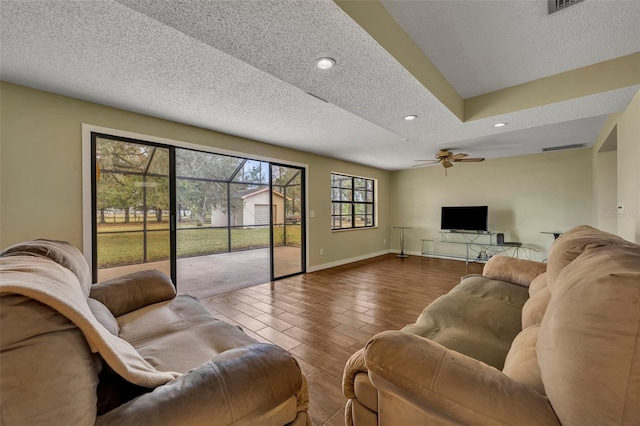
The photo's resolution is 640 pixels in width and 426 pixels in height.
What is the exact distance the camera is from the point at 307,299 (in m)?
3.32

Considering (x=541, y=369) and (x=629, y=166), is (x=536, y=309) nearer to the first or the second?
(x=541, y=369)

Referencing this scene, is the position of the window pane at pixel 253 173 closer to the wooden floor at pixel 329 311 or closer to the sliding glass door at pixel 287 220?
the sliding glass door at pixel 287 220

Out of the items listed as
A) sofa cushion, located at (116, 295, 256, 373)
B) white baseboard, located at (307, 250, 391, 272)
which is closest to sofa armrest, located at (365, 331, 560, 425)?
sofa cushion, located at (116, 295, 256, 373)

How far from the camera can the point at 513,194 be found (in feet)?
17.3

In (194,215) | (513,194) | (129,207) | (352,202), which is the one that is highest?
(513,194)

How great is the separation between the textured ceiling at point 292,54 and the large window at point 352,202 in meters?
2.81

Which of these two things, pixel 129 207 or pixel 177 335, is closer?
pixel 177 335

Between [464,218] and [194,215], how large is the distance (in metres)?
5.43

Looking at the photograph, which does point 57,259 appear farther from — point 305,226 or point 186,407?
point 305,226

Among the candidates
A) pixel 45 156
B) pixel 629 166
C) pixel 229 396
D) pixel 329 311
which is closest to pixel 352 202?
pixel 329 311

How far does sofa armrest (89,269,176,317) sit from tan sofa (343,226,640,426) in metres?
1.45

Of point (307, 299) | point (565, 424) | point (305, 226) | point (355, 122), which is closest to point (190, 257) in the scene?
point (305, 226)

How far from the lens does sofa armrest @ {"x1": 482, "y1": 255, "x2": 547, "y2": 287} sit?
83.3 inches

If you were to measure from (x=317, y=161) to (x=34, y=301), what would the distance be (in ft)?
15.0
